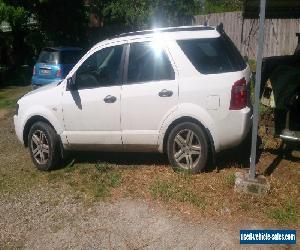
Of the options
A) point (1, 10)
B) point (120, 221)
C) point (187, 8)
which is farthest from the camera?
point (187, 8)

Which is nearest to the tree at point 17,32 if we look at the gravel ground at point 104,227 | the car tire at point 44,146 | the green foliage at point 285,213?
the car tire at point 44,146

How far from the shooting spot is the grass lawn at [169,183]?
17.3ft

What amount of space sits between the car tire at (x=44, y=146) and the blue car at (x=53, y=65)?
6594 mm

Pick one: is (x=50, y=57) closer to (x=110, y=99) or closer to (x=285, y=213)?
(x=110, y=99)

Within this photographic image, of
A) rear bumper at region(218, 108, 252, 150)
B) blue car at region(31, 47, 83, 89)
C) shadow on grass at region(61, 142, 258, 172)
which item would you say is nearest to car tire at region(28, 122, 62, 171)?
shadow on grass at region(61, 142, 258, 172)

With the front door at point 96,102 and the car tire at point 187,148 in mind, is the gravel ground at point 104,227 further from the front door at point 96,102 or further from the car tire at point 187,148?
the front door at point 96,102

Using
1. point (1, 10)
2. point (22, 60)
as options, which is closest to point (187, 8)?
point (1, 10)

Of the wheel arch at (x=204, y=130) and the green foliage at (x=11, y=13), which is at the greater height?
the green foliage at (x=11, y=13)

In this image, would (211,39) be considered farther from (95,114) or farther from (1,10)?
(1,10)

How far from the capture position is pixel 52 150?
705 centimetres

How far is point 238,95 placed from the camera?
587 cm

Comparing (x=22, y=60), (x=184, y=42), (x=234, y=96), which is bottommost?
(x=22, y=60)

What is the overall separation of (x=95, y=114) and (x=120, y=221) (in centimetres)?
199

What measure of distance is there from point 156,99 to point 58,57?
8.52 m
